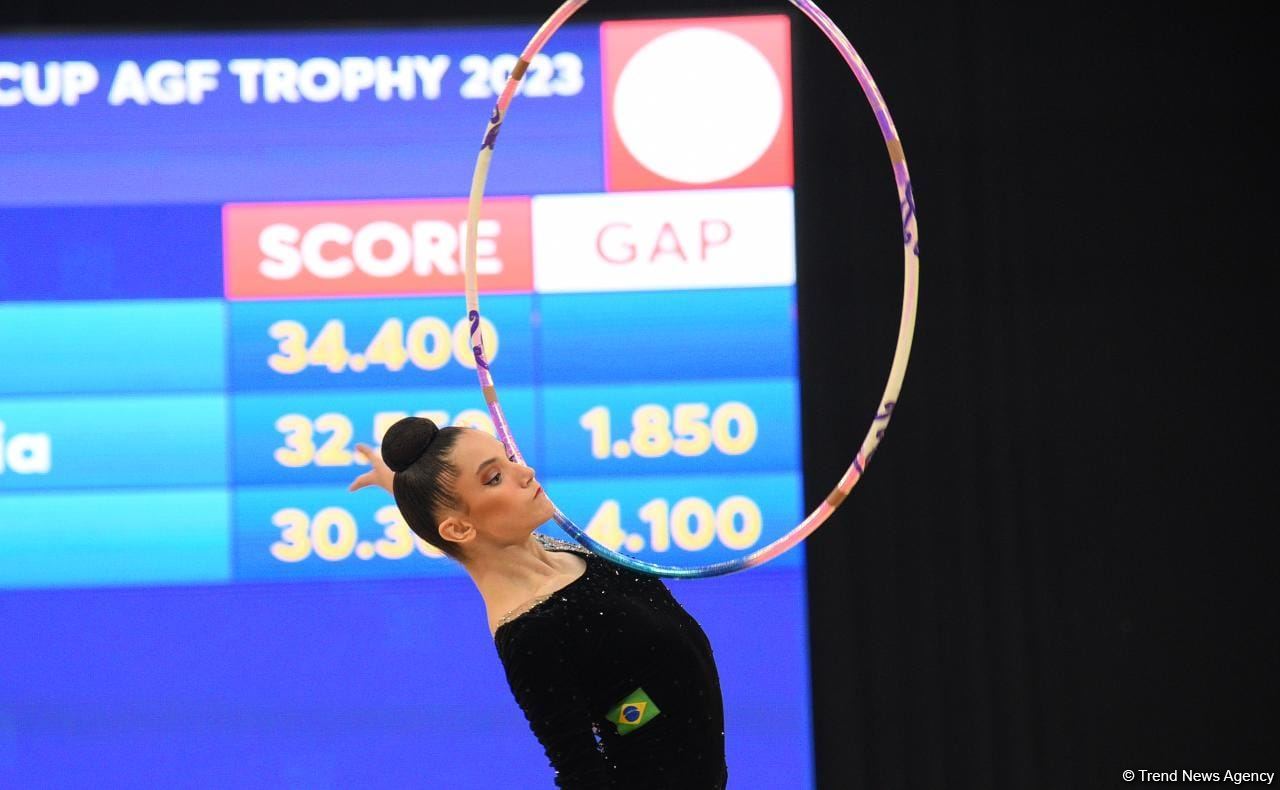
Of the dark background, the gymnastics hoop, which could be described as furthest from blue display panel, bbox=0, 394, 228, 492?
the gymnastics hoop

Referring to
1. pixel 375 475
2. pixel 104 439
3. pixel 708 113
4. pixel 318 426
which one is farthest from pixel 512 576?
pixel 104 439

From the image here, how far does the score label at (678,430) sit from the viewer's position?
10.8 ft

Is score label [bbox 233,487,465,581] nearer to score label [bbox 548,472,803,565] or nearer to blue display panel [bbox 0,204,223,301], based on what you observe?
score label [bbox 548,472,803,565]

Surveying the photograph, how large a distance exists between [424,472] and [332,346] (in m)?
1.69

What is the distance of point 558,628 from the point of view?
1.64 m

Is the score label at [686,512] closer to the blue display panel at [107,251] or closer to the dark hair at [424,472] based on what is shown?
the blue display panel at [107,251]

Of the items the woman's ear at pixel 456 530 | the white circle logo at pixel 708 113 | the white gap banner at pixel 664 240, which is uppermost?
the white circle logo at pixel 708 113

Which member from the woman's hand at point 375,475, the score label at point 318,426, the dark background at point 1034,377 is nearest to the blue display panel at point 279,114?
the dark background at point 1034,377

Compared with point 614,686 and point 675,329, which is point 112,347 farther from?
point 614,686

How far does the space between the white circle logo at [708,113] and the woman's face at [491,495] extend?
1.70 metres

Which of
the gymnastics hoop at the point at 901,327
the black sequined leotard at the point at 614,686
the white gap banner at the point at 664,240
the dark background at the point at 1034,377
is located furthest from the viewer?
the dark background at the point at 1034,377

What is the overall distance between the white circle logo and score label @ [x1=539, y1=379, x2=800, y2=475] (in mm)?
534

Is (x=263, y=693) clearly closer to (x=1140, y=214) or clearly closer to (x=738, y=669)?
(x=738, y=669)

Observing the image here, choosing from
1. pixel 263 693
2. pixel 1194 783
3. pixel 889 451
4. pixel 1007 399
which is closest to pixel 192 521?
pixel 263 693
